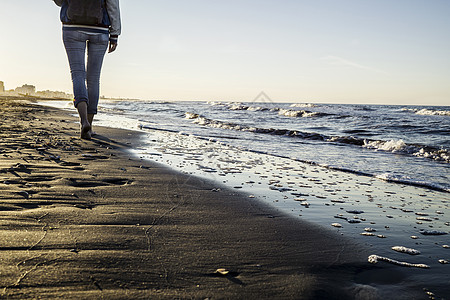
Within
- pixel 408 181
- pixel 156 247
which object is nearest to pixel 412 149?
pixel 408 181

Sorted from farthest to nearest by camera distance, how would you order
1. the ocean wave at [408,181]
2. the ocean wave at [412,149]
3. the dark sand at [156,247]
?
the ocean wave at [412,149], the ocean wave at [408,181], the dark sand at [156,247]

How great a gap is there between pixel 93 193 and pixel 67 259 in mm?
1153

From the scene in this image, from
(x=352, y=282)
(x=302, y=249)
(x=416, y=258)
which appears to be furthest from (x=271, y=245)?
(x=416, y=258)

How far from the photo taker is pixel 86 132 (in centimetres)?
542

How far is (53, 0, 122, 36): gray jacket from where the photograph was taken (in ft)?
16.1

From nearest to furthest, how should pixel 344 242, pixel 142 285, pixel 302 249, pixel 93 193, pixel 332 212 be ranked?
pixel 142 285 < pixel 302 249 < pixel 344 242 < pixel 93 193 < pixel 332 212

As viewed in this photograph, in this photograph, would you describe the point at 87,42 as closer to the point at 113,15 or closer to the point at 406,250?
the point at 113,15

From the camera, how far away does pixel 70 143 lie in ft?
15.9

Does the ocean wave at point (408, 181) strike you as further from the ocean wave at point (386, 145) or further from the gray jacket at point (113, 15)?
the gray jacket at point (113, 15)

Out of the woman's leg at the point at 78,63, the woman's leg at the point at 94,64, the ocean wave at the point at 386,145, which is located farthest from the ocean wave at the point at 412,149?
the woman's leg at the point at 78,63

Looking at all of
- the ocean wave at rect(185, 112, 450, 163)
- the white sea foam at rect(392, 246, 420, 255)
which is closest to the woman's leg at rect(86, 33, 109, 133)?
the white sea foam at rect(392, 246, 420, 255)

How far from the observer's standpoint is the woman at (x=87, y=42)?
15.7 feet

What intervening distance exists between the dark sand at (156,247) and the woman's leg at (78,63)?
2262mm

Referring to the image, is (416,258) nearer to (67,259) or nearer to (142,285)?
(142,285)
